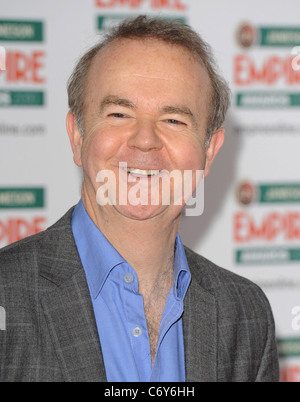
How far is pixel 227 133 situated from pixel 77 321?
2.52 m

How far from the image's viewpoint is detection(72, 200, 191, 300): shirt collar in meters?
1.82

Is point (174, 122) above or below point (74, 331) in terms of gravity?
above

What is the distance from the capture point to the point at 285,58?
4090 millimetres

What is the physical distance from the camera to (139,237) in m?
1.92

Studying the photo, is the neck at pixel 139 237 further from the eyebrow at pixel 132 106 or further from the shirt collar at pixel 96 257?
the eyebrow at pixel 132 106

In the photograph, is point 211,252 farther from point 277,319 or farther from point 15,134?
point 15,134

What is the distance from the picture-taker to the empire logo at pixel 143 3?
3.77m

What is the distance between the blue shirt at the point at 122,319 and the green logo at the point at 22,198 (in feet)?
6.07

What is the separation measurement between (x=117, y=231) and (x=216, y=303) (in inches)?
16.2

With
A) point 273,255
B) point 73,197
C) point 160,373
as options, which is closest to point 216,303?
point 160,373

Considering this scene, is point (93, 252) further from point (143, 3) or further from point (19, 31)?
point (143, 3)

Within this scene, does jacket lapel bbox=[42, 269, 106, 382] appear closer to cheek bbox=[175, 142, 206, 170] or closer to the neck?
the neck

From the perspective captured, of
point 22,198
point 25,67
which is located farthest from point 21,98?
point 22,198

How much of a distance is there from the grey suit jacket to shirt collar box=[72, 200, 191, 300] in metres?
0.03
